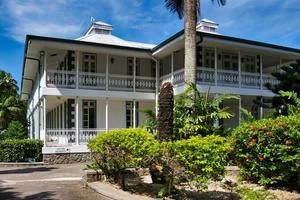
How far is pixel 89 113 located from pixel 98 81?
7.54 feet

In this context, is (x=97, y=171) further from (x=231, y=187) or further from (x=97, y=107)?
(x=97, y=107)

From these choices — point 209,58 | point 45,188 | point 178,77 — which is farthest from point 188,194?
point 209,58

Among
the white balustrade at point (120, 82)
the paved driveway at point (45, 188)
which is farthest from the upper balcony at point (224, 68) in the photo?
the paved driveway at point (45, 188)

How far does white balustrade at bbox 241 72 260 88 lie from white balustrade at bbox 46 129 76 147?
987 centimetres

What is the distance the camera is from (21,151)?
825 inches

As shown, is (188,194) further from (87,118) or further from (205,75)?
(87,118)

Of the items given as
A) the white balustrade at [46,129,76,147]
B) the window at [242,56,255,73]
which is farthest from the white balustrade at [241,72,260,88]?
the white balustrade at [46,129,76,147]

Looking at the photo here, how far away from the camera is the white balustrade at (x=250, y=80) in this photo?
23219 millimetres

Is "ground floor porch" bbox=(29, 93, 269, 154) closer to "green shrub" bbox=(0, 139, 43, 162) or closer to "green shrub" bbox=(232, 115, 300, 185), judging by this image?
"green shrub" bbox=(0, 139, 43, 162)

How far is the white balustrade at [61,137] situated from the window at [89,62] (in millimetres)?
Result: 4322

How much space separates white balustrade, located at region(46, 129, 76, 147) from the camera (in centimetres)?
2098

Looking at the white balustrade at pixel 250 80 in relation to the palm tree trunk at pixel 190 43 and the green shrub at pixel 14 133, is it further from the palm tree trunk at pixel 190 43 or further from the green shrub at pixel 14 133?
the green shrub at pixel 14 133

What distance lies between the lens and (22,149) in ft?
68.6

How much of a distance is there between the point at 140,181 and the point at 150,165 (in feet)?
→ 8.15
